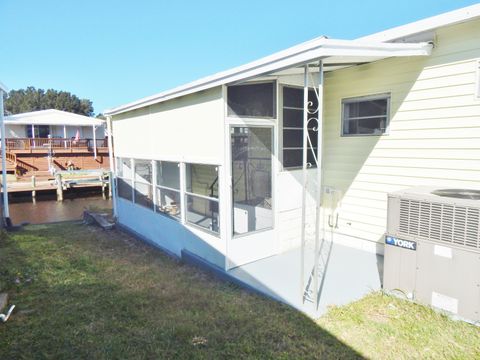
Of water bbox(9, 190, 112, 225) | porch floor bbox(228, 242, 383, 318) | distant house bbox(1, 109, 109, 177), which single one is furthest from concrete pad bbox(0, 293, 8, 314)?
distant house bbox(1, 109, 109, 177)

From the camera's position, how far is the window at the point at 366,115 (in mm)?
4359

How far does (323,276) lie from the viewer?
397 cm

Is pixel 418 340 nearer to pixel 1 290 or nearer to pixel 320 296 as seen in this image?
pixel 320 296

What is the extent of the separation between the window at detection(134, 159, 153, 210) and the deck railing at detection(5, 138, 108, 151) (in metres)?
17.3

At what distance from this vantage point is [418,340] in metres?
2.65

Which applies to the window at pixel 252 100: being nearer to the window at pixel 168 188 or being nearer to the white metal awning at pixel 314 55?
the white metal awning at pixel 314 55

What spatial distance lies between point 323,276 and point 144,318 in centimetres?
225

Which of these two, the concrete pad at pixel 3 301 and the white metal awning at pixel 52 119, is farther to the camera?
the white metal awning at pixel 52 119

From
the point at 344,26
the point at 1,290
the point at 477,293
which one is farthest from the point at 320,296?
the point at 344,26

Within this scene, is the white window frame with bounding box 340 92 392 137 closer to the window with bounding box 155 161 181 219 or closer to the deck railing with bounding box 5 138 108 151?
the window with bounding box 155 161 181 219

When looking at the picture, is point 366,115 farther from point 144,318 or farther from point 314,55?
point 144,318

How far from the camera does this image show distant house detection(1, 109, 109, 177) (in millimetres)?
19734

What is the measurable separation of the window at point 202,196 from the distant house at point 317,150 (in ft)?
0.09

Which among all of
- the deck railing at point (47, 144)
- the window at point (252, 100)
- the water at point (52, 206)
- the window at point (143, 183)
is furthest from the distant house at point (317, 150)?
the deck railing at point (47, 144)
